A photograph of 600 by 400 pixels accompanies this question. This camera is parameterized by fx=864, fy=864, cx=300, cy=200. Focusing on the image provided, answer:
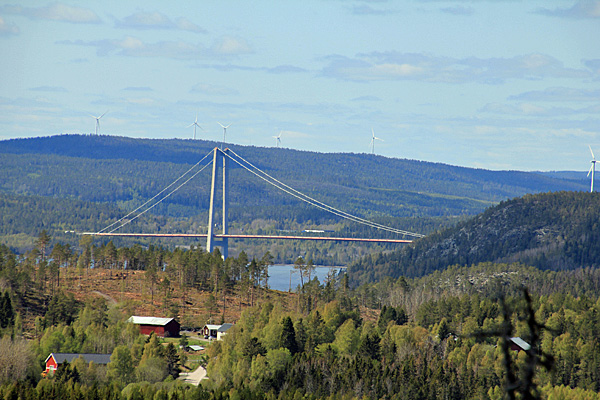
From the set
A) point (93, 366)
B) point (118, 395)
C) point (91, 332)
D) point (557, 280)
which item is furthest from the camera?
point (557, 280)

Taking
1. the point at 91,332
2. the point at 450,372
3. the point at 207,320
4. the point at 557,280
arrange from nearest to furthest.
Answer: the point at 450,372 → the point at 91,332 → the point at 207,320 → the point at 557,280

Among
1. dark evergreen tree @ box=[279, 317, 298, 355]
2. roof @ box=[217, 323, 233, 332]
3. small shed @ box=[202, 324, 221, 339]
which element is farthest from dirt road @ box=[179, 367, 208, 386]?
small shed @ box=[202, 324, 221, 339]

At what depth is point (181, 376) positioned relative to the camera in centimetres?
8150

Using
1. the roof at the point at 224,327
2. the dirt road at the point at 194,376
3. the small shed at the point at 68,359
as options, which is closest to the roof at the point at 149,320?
the roof at the point at 224,327

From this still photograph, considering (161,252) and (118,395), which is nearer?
(118,395)

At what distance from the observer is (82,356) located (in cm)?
8000

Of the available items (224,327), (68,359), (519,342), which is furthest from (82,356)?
(519,342)

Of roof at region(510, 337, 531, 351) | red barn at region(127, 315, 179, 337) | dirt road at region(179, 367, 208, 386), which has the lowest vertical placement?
roof at region(510, 337, 531, 351)

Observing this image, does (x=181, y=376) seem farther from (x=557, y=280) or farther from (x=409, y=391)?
(x=557, y=280)

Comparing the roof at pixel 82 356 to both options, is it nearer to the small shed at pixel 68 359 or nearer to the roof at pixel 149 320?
the small shed at pixel 68 359

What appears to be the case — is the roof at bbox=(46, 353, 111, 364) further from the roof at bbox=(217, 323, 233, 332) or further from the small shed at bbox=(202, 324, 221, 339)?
the small shed at bbox=(202, 324, 221, 339)

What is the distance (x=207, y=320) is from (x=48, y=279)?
91.7 feet

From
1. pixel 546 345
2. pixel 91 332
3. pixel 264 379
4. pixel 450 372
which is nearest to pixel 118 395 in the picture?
pixel 264 379

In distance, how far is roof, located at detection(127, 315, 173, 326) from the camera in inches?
3969
